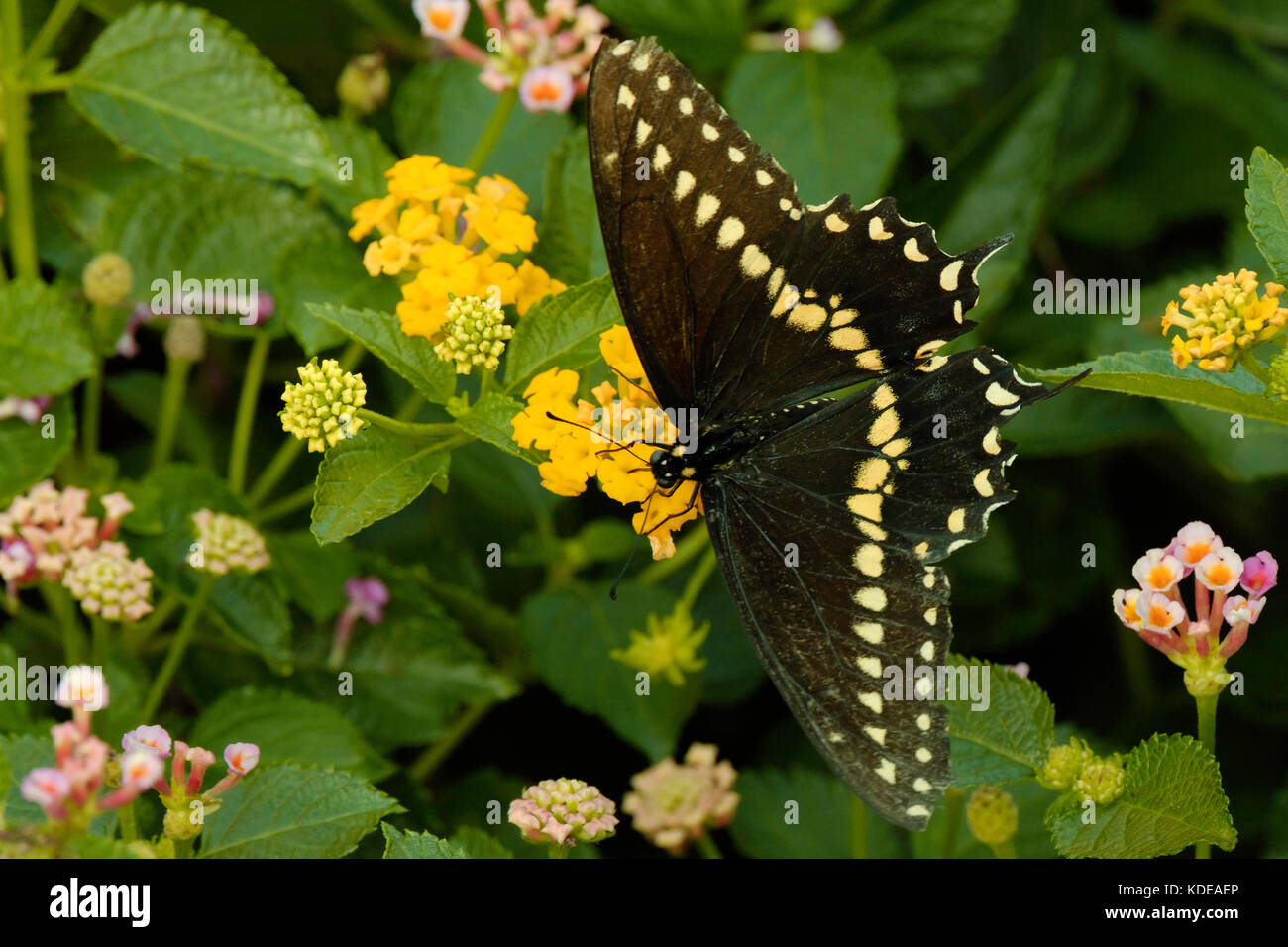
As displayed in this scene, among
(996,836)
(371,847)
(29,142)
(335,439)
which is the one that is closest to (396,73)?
(29,142)

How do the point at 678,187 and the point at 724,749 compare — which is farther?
the point at 724,749

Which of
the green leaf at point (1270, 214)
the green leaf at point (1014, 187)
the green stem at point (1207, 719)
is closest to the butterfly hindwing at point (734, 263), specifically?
the green leaf at point (1270, 214)

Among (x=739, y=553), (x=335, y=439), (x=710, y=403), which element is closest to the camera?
(x=335, y=439)

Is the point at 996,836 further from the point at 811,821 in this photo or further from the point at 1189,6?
the point at 1189,6

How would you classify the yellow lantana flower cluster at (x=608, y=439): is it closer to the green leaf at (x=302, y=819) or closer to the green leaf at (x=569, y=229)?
the green leaf at (x=569, y=229)

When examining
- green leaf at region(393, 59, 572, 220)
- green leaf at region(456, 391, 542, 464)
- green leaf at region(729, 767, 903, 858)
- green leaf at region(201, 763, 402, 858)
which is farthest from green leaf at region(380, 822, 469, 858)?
green leaf at region(393, 59, 572, 220)

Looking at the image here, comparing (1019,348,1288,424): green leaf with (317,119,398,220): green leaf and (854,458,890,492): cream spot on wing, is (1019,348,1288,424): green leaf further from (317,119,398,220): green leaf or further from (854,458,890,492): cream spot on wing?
(317,119,398,220): green leaf

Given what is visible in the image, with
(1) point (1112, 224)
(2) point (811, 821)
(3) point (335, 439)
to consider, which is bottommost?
(2) point (811, 821)
